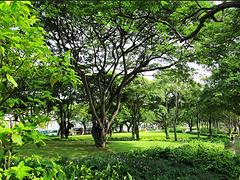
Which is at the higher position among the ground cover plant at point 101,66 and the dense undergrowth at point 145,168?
the ground cover plant at point 101,66

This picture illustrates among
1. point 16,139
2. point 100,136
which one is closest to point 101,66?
point 100,136

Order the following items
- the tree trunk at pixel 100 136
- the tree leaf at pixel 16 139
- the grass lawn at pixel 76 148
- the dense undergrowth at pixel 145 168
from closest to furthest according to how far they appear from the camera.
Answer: the tree leaf at pixel 16 139
the dense undergrowth at pixel 145 168
the grass lawn at pixel 76 148
the tree trunk at pixel 100 136

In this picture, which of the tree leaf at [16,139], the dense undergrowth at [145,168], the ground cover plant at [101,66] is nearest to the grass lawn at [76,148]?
the ground cover plant at [101,66]

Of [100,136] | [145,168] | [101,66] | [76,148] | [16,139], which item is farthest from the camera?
[101,66]

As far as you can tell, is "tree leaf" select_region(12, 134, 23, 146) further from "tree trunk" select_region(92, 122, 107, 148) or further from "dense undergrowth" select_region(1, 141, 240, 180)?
"tree trunk" select_region(92, 122, 107, 148)

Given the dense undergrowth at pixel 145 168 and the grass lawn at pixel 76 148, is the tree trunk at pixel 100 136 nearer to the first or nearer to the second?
the grass lawn at pixel 76 148

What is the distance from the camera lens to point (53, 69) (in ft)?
11.1

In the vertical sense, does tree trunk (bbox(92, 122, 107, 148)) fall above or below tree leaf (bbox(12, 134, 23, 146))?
below

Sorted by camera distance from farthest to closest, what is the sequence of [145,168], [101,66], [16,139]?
[101,66], [145,168], [16,139]

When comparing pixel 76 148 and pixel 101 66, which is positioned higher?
pixel 101 66

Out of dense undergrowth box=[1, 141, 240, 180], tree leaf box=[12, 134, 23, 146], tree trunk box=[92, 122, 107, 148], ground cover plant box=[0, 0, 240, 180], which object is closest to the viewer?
tree leaf box=[12, 134, 23, 146]

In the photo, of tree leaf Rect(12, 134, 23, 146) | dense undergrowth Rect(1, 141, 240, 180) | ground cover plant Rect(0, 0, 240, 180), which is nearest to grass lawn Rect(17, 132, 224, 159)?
Answer: ground cover plant Rect(0, 0, 240, 180)

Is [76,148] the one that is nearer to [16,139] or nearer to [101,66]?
[101,66]

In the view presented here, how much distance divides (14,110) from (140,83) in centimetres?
2647
